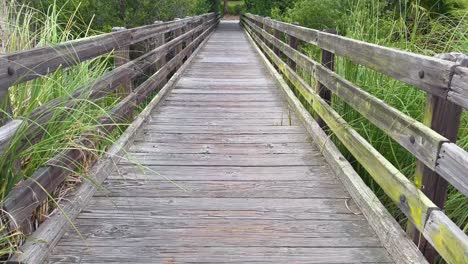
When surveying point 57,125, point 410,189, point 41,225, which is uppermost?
point 57,125

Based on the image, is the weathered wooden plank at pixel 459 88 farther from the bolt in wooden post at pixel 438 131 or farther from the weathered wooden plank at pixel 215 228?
the weathered wooden plank at pixel 215 228

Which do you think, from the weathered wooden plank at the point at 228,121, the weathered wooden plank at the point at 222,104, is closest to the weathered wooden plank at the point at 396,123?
the weathered wooden plank at the point at 228,121

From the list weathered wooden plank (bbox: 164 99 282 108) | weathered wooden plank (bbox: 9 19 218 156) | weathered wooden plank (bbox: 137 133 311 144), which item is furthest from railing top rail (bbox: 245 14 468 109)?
weathered wooden plank (bbox: 164 99 282 108)

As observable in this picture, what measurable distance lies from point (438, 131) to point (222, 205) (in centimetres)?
139

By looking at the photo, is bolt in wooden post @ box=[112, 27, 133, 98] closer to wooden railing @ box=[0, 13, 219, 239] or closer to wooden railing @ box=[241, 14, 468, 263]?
wooden railing @ box=[0, 13, 219, 239]

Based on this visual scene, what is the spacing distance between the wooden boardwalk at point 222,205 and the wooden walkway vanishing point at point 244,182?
10 millimetres

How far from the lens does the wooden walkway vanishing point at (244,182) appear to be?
2002mm

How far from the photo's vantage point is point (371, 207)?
2609mm

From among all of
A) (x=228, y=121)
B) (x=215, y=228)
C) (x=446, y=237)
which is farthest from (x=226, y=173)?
(x=446, y=237)

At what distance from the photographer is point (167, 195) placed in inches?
119

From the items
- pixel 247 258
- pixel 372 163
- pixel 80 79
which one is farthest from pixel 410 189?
pixel 80 79

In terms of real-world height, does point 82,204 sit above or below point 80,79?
below

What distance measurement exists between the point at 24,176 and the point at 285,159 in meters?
2.05

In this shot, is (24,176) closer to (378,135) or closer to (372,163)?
(372,163)
